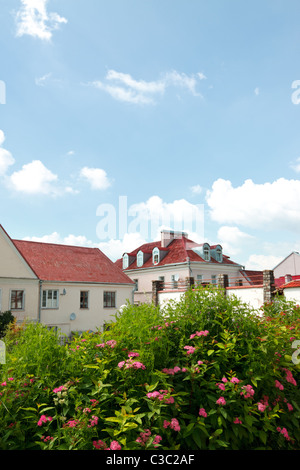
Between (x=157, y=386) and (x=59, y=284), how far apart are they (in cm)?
2479

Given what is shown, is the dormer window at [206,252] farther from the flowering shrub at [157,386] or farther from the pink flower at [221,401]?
the pink flower at [221,401]

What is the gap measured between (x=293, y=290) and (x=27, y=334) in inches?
718

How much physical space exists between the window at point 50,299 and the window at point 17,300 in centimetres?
186

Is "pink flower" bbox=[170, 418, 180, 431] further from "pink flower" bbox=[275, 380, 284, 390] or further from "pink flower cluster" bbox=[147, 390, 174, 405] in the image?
"pink flower" bbox=[275, 380, 284, 390]

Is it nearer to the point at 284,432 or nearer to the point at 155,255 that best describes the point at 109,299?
the point at 155,255

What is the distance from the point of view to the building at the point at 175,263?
135 feet

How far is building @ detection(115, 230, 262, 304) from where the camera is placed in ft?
135

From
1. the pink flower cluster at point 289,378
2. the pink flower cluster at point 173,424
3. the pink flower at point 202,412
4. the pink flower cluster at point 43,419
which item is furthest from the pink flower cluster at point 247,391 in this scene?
the pink flower cluster at point 43,419

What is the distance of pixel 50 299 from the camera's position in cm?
2795

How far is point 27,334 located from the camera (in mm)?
5598

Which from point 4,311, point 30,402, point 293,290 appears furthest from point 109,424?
point 4,311

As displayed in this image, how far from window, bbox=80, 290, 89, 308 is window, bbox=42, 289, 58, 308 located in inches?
92.5

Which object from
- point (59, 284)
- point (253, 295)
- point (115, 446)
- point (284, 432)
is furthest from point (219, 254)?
point (115, 446)

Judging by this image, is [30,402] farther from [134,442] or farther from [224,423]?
[224,423]
